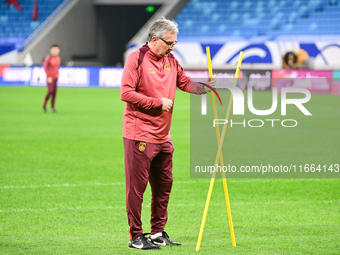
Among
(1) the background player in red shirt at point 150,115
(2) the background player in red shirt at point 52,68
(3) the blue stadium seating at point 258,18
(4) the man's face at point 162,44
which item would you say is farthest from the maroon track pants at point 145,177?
(3) the blue stadium seating at point 258,18

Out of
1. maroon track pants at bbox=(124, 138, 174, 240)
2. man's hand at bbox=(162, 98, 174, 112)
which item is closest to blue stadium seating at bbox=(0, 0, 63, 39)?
maroon track pants at bbox=(124, 138, 174, 240)

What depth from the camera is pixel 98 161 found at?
1278 centimetres

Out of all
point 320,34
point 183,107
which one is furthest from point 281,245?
point 320,34

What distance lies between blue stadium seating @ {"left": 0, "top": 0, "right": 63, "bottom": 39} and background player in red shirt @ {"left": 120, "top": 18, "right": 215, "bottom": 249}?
138 feet

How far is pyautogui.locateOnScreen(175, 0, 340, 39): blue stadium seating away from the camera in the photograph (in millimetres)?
39500

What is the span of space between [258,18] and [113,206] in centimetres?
3462

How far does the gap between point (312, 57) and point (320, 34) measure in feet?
11.0

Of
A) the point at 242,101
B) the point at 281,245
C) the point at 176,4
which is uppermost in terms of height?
the point at 176,4

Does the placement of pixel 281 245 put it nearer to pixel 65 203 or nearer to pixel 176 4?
pixel 65 203

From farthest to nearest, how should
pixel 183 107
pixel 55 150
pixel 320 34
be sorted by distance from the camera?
1. pixel 320 34
2. pixel 183 107
3. pixel 55 150

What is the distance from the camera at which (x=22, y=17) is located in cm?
4784

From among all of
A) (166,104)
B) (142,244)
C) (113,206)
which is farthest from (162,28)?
(113,206)

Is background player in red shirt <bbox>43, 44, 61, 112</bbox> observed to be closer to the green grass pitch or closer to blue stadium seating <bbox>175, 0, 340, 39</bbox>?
the green grass pitch

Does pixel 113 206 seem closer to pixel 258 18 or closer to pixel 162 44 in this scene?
pixel 162 44
